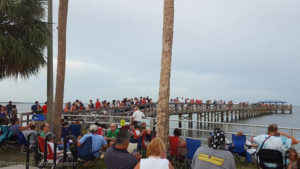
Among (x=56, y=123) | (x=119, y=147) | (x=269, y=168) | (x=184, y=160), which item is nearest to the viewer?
(x=119, y=147)

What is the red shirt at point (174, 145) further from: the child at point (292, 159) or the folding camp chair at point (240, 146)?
the child at point (292, 159)

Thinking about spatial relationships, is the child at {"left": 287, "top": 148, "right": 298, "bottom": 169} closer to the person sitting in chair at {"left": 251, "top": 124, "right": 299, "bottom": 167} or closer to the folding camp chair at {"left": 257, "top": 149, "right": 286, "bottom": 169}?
the person sitting in chair at {"left": 251, "top": 124, "right": 299, "bottom": 167}

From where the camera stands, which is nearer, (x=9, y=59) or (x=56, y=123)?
(x=56, y=123)

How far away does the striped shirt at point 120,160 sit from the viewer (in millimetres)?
4117

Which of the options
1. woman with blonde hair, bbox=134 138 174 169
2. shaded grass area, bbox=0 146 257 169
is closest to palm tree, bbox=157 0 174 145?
shaded grass area, bbox=0 146 257 169

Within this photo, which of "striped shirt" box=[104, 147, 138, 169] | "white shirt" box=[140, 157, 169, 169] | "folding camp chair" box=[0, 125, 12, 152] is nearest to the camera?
"white shirt" box=[140, 157, 169, 169]

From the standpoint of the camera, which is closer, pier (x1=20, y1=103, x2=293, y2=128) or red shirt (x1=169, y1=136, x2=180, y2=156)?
red shirt (x1=169, y1=136, x2=180, y2=156)

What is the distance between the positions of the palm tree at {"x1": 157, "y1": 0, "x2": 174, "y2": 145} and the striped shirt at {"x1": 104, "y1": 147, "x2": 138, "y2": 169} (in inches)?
120

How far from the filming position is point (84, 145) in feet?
20.9

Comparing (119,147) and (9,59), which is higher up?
(9,59)

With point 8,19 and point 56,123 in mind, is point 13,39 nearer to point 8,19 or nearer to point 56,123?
point 8,19

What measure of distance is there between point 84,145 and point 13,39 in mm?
6237

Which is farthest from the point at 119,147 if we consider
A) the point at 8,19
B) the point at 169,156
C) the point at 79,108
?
the point at 79,108

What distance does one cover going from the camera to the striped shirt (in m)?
4.12
